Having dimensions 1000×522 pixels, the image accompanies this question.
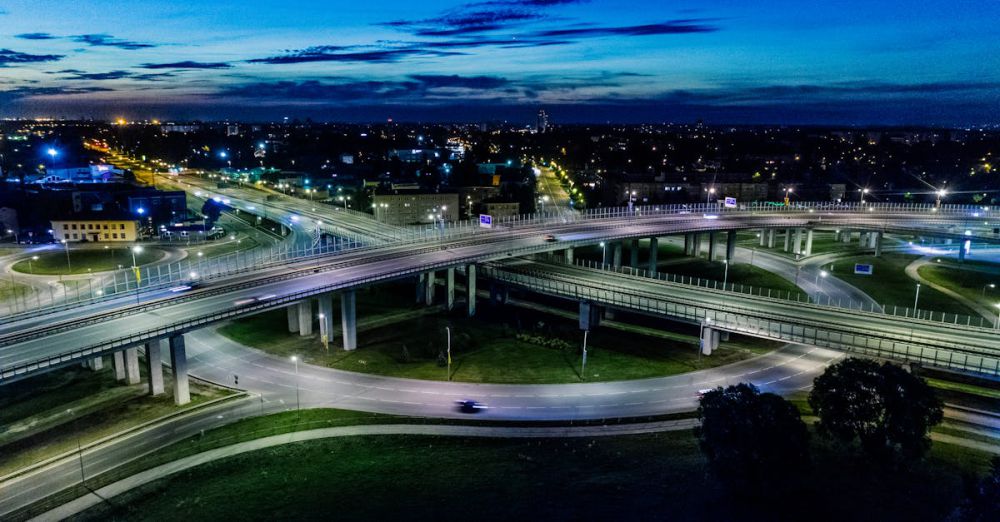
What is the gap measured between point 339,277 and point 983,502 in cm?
5091

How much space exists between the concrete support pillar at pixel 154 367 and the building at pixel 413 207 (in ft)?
252

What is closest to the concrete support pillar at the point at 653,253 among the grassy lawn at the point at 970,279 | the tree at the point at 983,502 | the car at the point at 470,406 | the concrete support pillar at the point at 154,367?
the grassy lawn at the point at 970,279

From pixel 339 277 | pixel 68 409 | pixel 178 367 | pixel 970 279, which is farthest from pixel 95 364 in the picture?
pixel 970 279

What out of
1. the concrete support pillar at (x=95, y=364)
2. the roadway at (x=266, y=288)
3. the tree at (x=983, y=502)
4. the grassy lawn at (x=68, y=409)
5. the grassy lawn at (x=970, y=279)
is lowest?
the grassy lawn at (x=68, y=409)

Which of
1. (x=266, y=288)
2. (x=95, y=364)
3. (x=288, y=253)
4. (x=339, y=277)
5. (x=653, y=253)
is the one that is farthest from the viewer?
(x=653, y=253)

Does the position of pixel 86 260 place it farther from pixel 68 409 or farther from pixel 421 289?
pixel 68 409

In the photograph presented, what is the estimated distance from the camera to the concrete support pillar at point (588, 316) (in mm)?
65062

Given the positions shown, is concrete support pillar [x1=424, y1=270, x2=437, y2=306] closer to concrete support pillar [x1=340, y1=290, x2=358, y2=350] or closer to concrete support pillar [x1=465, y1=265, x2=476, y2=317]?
concrete support pillar [x1=465, y1=265, x2=476, y2=317]

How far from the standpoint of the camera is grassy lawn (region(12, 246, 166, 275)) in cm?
8412

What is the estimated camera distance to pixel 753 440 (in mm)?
32031

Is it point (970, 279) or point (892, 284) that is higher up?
point (970, 279)

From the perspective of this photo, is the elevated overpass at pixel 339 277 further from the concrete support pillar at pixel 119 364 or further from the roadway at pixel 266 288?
the concrete support pillar at pixel 119 364

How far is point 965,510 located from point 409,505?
25949 millimetres

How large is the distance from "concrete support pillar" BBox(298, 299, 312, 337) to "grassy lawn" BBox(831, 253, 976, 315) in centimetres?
6279
